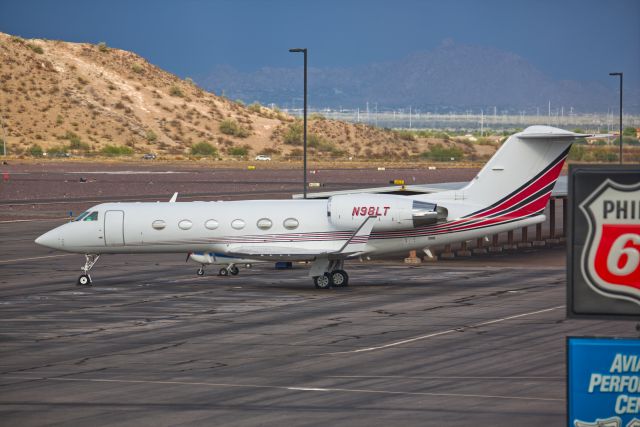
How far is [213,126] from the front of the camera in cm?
18062

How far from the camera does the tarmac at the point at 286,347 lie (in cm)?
1903

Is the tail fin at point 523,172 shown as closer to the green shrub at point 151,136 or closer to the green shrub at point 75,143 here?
the green shrub at point 75,143

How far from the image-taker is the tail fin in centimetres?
3522

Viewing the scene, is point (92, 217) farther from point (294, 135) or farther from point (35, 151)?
point (294, 135)

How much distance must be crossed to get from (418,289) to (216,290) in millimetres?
5944

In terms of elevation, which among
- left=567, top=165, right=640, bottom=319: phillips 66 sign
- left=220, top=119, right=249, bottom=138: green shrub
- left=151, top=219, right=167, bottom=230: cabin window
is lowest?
left=151, top=219, right=167, bottom=230: cabin window

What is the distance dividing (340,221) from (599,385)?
Result: 21.7 m

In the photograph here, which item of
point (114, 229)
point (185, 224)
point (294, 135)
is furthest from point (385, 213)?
point (294, 135)

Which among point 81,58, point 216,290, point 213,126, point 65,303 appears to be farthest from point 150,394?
point 81,58

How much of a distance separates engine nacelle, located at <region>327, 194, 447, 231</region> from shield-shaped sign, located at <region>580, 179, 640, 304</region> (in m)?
21.3

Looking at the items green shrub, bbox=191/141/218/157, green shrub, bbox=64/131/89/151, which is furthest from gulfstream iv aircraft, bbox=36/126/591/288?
green shrub, bbox=191/141/218/157

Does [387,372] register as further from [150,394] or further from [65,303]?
[65,303]

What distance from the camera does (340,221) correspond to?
34.4m

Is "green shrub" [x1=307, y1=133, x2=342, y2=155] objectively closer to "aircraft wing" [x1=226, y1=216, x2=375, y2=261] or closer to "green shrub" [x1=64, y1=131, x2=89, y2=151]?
"green shrub" [x1=64, y1=131, x2=89, y2=151]
